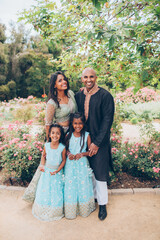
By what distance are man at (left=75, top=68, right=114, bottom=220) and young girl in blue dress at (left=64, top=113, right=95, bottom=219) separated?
12 centimetres

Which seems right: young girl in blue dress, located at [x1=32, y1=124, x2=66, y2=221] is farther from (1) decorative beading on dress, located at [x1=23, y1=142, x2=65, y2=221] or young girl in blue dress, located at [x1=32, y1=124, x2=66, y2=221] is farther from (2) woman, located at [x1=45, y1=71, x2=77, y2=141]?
(2) woman, located at [x1=45, y1=71, x2=77, y2=141]

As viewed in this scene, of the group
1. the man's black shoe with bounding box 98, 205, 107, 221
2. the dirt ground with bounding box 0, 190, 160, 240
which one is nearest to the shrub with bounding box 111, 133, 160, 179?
the dirt ground with bounding box 0, 190, 160, 240

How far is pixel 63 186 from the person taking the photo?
2.61 meters

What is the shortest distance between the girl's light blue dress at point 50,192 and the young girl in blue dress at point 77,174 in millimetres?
94

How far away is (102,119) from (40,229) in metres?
1.60

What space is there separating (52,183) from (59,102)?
1106mm

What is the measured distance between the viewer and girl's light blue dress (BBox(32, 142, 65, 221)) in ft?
8.20

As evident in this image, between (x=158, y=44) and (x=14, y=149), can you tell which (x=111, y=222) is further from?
(x=158, y=44)

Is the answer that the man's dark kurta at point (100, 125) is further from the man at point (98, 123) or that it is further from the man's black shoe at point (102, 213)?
the man's black shoe at point (102, 213)

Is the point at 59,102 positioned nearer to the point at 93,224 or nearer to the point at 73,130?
the point at 73,130

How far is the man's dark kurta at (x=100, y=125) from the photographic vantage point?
246 cm

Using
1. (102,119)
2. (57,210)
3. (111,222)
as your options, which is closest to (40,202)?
(57,210)

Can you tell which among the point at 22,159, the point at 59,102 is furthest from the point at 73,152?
the point at 22,159

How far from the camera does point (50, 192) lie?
99.7 inches
